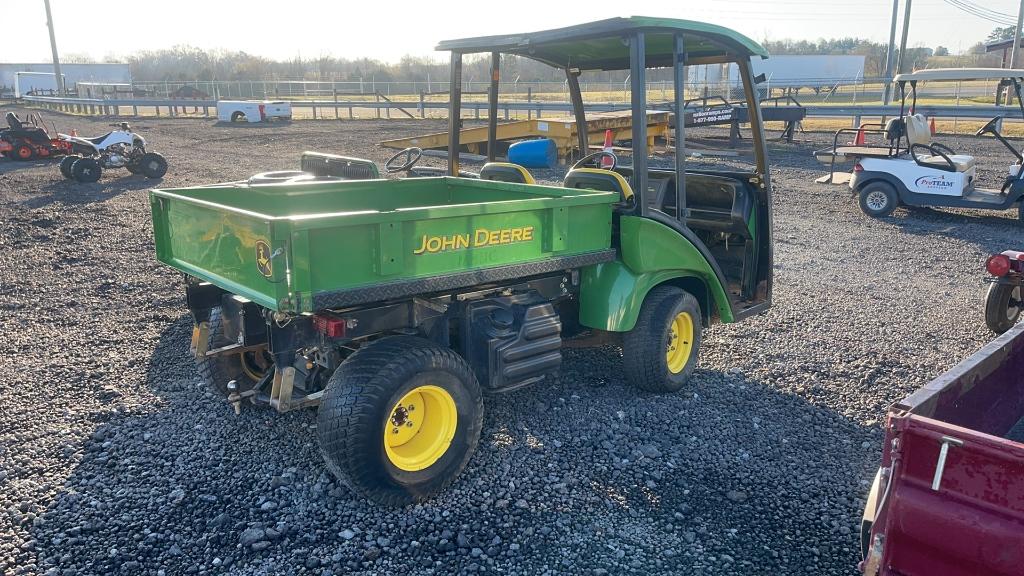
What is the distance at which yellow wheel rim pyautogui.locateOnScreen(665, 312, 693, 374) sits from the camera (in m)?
4.98

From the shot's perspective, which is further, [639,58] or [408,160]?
[408,160]

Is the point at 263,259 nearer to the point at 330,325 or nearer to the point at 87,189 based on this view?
the point at 330,325

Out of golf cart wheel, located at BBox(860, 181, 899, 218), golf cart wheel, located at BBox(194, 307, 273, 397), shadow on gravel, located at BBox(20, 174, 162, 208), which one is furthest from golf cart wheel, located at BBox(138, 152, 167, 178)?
golf cart wheel, located at BBox(860, 181, 899, 218)

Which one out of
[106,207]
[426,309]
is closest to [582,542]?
[426,309]

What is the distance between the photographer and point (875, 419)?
14.8 feet

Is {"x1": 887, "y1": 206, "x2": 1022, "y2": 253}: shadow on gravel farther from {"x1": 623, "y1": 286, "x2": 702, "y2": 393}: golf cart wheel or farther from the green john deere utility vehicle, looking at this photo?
{"x1": 623, "y1": 286, "x2": 702, "y2": 393}: golf cart wheel

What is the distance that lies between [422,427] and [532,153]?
12335 millimetres

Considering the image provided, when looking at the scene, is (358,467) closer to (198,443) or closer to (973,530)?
(198,443)

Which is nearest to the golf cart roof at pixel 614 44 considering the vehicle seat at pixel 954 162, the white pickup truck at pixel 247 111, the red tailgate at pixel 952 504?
the red tailgate at pixel 952 504

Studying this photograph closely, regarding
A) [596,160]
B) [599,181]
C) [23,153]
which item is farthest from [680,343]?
[23,153]

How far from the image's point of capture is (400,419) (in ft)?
12.0

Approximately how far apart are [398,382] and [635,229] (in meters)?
1.79

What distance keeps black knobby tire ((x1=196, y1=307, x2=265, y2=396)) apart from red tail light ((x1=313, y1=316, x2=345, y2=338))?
0.98m

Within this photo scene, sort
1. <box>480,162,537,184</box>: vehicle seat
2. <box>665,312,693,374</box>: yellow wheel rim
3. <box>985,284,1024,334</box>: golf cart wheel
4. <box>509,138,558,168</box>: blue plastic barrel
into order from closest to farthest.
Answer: <box>665,312,693,374</box>: yellow wheel rim
<box>480,162,537,184</box>: vehicle seat
<box>985,284,1024,334</box>: golf cart wheel
<box>509,138,558,168</box>: blue plastic barrel
